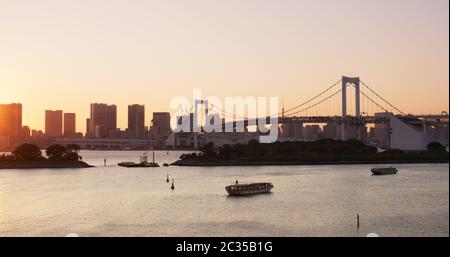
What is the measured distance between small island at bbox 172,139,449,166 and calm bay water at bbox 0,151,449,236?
16.1 m

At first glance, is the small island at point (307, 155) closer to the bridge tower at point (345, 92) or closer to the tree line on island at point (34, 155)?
the bridge tower at point (345, 92)

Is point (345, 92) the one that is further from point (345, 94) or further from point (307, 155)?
point (307, 155)

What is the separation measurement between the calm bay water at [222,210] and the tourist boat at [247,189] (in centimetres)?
29

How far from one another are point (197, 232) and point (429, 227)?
14.6 feet

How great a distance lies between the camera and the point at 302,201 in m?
15.5

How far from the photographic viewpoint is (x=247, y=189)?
17.8 m

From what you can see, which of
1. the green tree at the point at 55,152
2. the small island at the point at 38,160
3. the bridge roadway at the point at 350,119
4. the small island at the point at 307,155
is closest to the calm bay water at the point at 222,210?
the small island at the point at 38,160

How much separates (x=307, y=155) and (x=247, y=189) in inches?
899

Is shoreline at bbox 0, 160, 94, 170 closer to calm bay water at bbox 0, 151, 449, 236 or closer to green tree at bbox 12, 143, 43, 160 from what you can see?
green tree at bbox 12, 143, 43, 160
